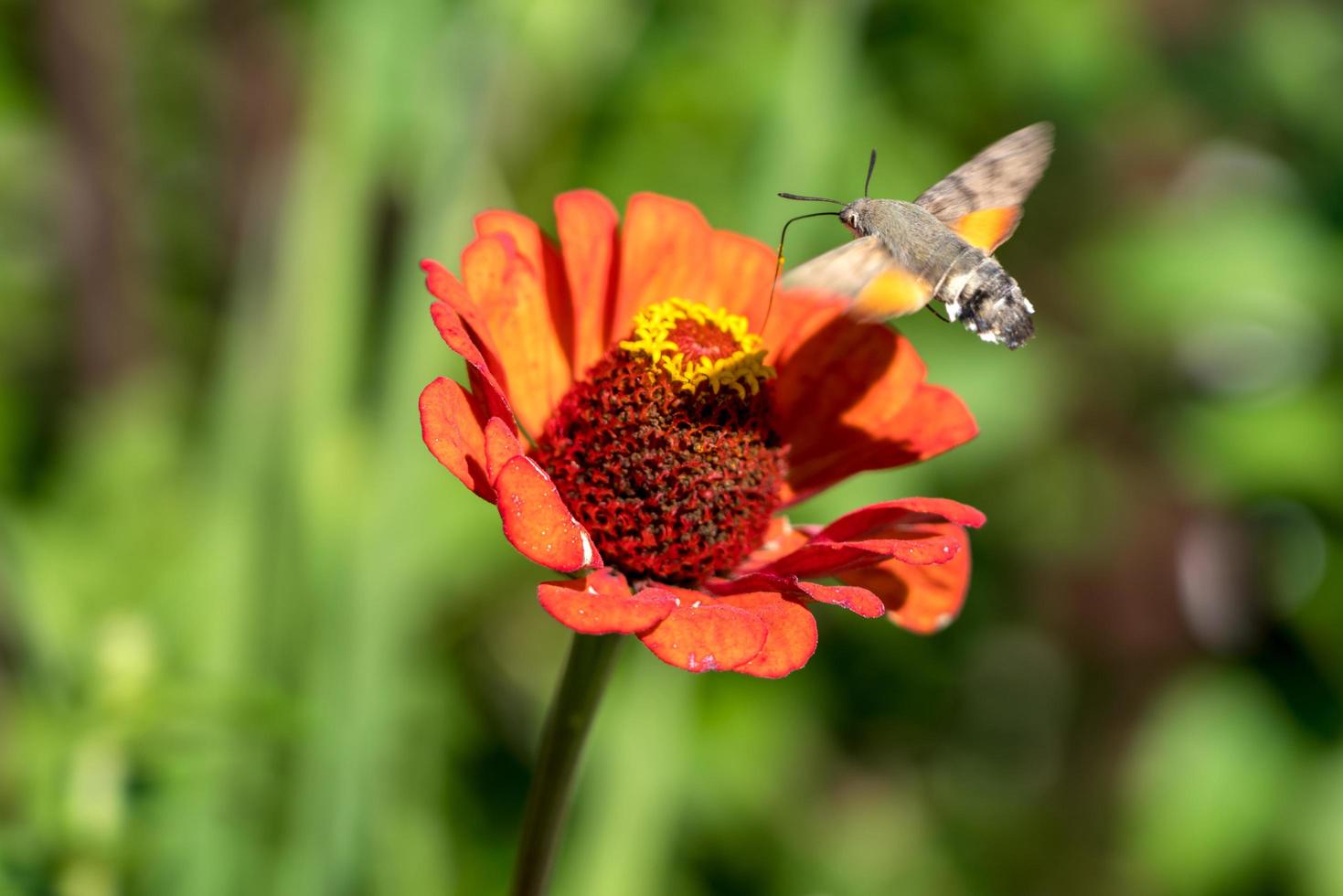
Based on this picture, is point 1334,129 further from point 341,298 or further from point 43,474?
point 43,474

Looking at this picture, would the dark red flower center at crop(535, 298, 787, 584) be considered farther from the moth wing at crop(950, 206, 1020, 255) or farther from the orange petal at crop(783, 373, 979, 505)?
the moth wing at crop(950, 206, 1020, 255)

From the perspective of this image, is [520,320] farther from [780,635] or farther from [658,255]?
[780,635]

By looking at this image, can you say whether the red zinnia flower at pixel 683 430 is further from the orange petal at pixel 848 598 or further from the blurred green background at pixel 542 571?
the blurred green background at pixel 542 571

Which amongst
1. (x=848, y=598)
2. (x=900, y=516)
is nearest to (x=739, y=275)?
(x=900, y=516)

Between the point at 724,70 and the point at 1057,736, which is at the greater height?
the point at 724,70

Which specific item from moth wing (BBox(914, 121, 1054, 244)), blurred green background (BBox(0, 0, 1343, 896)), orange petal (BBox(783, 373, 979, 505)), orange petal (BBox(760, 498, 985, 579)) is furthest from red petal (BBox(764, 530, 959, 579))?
blurred green background (BBox(0, 0, 1343, 896))

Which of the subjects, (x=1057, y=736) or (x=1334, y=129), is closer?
(x=1334, y=129)

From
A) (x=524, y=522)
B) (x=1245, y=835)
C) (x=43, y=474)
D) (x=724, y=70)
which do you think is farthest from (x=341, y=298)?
(x=1245, y=835)
